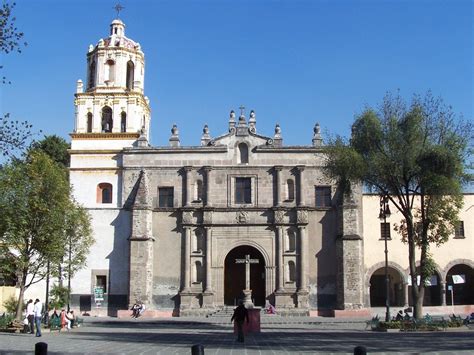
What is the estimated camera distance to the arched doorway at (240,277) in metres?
46.6

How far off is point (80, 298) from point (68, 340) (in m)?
20.8

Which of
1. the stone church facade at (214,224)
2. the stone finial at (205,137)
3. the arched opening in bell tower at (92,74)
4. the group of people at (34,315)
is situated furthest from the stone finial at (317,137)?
the group of people at (34,315)

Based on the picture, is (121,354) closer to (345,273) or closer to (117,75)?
(345,273)

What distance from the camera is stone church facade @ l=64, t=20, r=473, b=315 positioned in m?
44.3

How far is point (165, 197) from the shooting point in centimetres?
4619

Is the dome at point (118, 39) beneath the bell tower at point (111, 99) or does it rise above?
above

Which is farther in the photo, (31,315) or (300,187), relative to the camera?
(300,187)

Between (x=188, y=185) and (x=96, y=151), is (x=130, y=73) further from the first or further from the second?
(x=188, y=185)

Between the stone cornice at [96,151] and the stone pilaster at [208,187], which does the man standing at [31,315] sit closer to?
the stone pilaster at [208,187]

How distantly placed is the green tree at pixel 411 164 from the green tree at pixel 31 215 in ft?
45.2

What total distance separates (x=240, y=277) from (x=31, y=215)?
18.5 metres

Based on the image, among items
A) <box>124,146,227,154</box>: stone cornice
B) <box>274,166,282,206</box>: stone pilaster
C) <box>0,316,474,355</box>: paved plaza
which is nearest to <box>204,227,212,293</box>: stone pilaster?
<box>274,166,282,206</box>: stone pilaster

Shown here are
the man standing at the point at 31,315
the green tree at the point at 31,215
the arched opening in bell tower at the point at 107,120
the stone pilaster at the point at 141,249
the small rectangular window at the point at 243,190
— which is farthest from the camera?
the arched opening in bell tower at the point at 107,120

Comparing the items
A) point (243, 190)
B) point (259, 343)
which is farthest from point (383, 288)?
point (259, 343)
